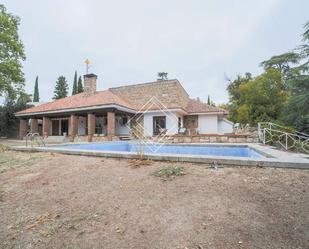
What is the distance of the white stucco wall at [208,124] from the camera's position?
63.5 feet

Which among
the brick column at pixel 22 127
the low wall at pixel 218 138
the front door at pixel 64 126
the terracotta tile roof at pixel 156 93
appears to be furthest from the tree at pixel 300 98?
the brick column at pixel 22 127

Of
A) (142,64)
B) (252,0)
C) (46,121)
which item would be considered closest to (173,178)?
(252,0)

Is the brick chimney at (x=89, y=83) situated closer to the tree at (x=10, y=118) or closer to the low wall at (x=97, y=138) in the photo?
the low wall at (x=97, y=138)

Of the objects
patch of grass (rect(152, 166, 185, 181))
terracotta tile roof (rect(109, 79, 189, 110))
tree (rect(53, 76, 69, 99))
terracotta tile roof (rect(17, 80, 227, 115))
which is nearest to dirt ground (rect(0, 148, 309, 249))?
patch of grass (rect(152, 166, 185, 181))

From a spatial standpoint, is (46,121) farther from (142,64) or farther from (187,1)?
(187,1)

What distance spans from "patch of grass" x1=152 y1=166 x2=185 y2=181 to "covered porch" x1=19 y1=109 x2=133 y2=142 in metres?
12.2

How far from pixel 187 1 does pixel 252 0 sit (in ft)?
12.5

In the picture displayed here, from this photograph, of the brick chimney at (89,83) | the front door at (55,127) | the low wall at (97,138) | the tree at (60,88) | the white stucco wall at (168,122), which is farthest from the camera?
the tree at (60,88)

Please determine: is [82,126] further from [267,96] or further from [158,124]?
[267,96]

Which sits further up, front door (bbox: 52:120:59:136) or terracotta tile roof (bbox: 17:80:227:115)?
terracotta tile roof (bbox: 17:80:227:115)

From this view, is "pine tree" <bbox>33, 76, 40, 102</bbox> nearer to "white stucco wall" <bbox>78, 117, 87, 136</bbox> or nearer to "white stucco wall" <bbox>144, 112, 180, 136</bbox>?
"white stucco wall" <bbox>78, 117, 87, 136</bbox>

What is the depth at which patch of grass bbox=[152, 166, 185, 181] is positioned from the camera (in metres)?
4.63

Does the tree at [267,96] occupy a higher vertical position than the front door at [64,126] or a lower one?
higher

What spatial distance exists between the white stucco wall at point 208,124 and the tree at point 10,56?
63.0 ft
